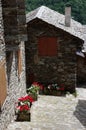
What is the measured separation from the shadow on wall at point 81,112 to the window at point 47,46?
3.43 metres

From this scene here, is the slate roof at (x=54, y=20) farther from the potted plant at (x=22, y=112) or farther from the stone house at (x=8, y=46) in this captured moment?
the potted plant at (x=22, y=112)

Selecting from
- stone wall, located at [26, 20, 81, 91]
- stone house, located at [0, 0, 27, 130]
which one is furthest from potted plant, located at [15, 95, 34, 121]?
stone wall, located at [26, 20, 81, 91]

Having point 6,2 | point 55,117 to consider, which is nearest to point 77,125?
point 55,117

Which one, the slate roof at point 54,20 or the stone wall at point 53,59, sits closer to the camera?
the stone wall at point 53,59

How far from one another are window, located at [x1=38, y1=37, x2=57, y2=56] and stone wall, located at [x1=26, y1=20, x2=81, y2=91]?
19cm

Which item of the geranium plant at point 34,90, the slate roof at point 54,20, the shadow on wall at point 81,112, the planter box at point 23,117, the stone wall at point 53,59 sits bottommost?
the shadow on wall at point 81,112

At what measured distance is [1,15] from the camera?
968cm

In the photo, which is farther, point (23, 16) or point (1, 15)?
point (23, 16)

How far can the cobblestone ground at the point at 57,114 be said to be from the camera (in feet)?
38.0

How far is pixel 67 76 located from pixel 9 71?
689 centimetres

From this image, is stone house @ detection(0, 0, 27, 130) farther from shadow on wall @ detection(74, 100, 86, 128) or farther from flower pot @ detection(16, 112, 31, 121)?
shadow on wall @ detection(74, 100, 86, 128)

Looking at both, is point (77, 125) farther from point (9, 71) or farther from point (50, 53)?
point (50, 53)

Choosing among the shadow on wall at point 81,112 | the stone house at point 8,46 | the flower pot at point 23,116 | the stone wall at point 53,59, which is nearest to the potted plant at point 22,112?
the flower pot at point 23,116

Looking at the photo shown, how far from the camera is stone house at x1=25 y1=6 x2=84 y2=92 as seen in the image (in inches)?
648
